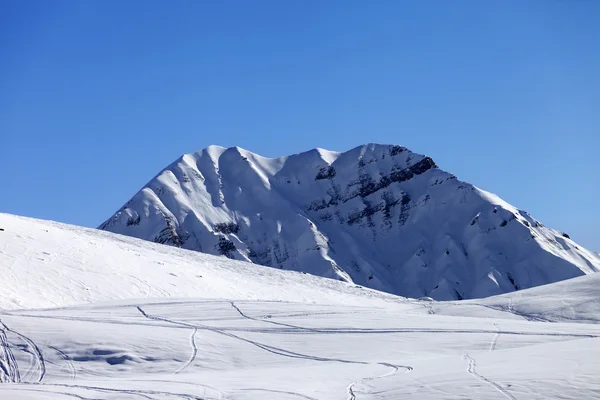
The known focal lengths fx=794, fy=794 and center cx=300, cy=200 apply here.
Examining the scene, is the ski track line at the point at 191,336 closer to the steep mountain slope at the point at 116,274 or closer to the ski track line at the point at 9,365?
the ski track line at the point at 9,365

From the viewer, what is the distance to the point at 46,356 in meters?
23.2

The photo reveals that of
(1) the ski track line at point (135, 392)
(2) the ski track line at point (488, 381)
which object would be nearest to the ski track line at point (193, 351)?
(1) the ski track line at point (135, 392)

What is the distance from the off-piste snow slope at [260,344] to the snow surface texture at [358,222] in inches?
3933

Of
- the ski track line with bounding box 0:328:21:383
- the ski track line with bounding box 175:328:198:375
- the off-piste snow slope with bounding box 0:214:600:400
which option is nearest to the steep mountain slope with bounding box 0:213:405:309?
the off-piste snow slope with bounding box 0:214:600:400

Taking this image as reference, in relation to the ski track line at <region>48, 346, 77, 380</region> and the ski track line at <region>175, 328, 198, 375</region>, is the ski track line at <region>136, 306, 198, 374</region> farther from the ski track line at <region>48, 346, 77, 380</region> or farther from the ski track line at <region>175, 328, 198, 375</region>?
the ski track line at <region>48, 346, 77, 380</region>

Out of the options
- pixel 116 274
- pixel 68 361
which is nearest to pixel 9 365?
pixel 68 361

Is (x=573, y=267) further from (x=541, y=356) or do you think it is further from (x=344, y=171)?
(x=541, y=356)

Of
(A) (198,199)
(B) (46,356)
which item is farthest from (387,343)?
(A) (198,199)

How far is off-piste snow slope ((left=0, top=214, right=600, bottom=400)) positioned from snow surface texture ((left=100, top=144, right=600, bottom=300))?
99893 millimetres

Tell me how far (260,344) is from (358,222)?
15029cm

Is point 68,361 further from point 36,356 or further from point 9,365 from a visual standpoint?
point 9,365

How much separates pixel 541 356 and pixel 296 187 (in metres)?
159

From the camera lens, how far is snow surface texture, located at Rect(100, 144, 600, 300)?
147 metres

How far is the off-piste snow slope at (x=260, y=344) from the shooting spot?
18.4m
